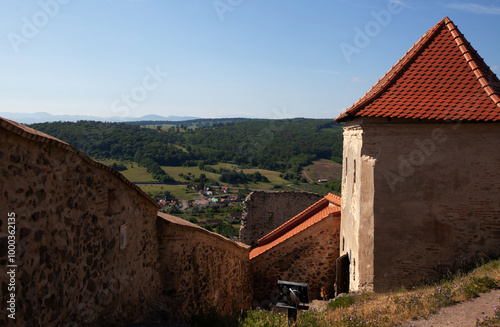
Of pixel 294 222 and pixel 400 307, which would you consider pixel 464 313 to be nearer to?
pixel 400 307

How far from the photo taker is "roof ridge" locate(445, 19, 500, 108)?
26.4ft

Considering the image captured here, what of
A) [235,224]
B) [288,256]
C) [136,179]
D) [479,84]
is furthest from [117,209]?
[136,179]

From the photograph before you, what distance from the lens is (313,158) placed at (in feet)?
215

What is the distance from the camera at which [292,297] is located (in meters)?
5.86

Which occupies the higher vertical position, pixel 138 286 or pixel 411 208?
pixel 411 208

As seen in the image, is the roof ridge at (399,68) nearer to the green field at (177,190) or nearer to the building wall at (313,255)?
the building wall at (313,255)

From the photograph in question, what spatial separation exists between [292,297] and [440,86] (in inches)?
234

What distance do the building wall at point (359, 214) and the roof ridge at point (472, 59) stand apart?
279 centimetres

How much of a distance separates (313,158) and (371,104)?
57.7m

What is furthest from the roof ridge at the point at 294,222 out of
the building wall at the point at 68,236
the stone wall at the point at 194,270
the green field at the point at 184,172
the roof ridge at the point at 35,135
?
the green field at the point at 184,172

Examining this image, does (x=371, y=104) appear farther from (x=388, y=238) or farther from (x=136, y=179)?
(x=136, y=179)

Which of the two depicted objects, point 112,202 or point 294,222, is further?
point 294,222

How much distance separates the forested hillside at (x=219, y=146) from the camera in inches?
1733

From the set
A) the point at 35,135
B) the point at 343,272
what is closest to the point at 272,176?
the point at 343,272
